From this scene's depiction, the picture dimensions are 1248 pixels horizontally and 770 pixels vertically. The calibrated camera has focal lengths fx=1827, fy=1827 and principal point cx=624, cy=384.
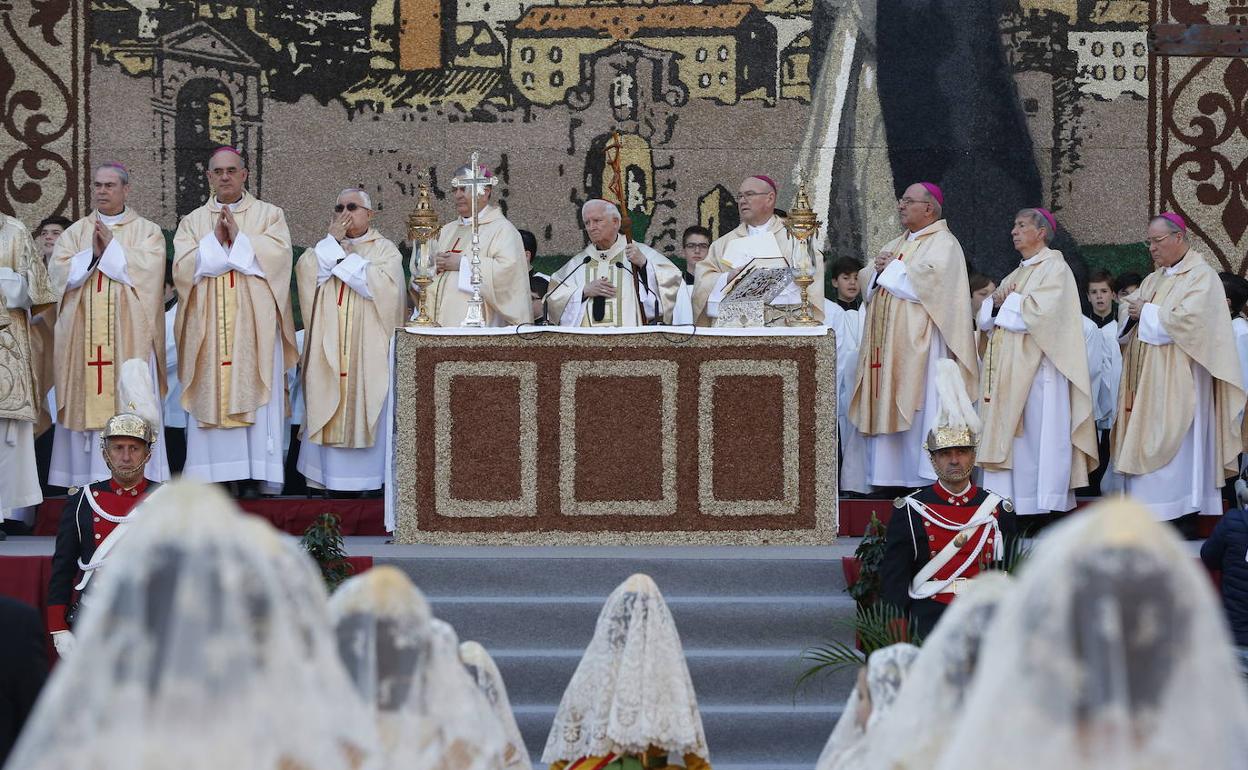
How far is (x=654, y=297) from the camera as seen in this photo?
33.6 ft

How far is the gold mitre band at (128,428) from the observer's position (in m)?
7.56

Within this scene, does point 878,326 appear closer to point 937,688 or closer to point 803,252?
point 803,252

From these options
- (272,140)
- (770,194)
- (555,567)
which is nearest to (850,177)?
(770,194)

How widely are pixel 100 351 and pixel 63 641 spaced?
129 inches

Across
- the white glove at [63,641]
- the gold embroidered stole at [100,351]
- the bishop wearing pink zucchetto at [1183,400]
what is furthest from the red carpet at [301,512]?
the bishop wearing pink zucchetto at [1183,400]

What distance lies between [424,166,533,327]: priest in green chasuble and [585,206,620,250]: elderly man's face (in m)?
0.54

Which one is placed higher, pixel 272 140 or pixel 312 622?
pixel 272 140

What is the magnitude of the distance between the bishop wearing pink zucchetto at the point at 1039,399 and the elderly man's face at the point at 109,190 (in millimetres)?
5118

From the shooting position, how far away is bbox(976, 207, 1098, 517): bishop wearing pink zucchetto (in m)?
10.4

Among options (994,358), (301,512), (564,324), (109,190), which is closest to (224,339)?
(109,190)

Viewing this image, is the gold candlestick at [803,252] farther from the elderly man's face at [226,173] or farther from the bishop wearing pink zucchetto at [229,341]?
the elderly man's face at [226,173]

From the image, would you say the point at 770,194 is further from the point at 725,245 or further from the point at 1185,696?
the point at 1185,696

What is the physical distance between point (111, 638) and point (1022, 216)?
875 centimetres

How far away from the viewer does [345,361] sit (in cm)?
1078
